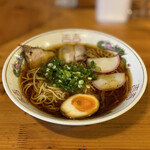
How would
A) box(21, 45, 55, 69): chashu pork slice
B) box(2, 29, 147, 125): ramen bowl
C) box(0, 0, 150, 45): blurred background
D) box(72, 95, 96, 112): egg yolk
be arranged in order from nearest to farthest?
box(2, 29, 147, 125): ramen bowl
box(72, 95, 96, 112): egg yolk
box(21, 45, 55, 69): chashu pork slice
box(0, 0, 150, 45): blurred background

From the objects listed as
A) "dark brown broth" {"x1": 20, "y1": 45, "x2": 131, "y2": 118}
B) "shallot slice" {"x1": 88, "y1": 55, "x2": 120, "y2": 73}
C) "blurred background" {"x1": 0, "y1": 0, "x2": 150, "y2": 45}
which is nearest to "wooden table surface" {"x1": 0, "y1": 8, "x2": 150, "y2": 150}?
"dark brown broth" {"x1": 20, "y1": 45, "x2": 131, "y2": 118}

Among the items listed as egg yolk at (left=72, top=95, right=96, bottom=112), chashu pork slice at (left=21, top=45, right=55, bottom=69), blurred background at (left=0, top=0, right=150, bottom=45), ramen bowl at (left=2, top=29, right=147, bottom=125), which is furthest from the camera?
blurred background at (left=0, top=0, right=150, bottom=45)

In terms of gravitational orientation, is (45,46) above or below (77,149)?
above

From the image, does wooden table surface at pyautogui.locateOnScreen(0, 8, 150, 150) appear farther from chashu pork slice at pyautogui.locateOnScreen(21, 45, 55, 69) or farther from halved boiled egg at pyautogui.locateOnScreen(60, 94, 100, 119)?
chashu pork slice at pyautogui.locateOnScreen(21, 45, 55, 69)

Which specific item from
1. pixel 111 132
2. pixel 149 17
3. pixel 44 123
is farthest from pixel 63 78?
pixel 149 17

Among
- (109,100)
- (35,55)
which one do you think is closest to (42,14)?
(35,55)

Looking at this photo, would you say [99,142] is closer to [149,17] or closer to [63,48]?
[63,48]

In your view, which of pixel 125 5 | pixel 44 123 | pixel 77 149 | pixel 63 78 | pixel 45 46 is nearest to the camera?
pixel 77 149
